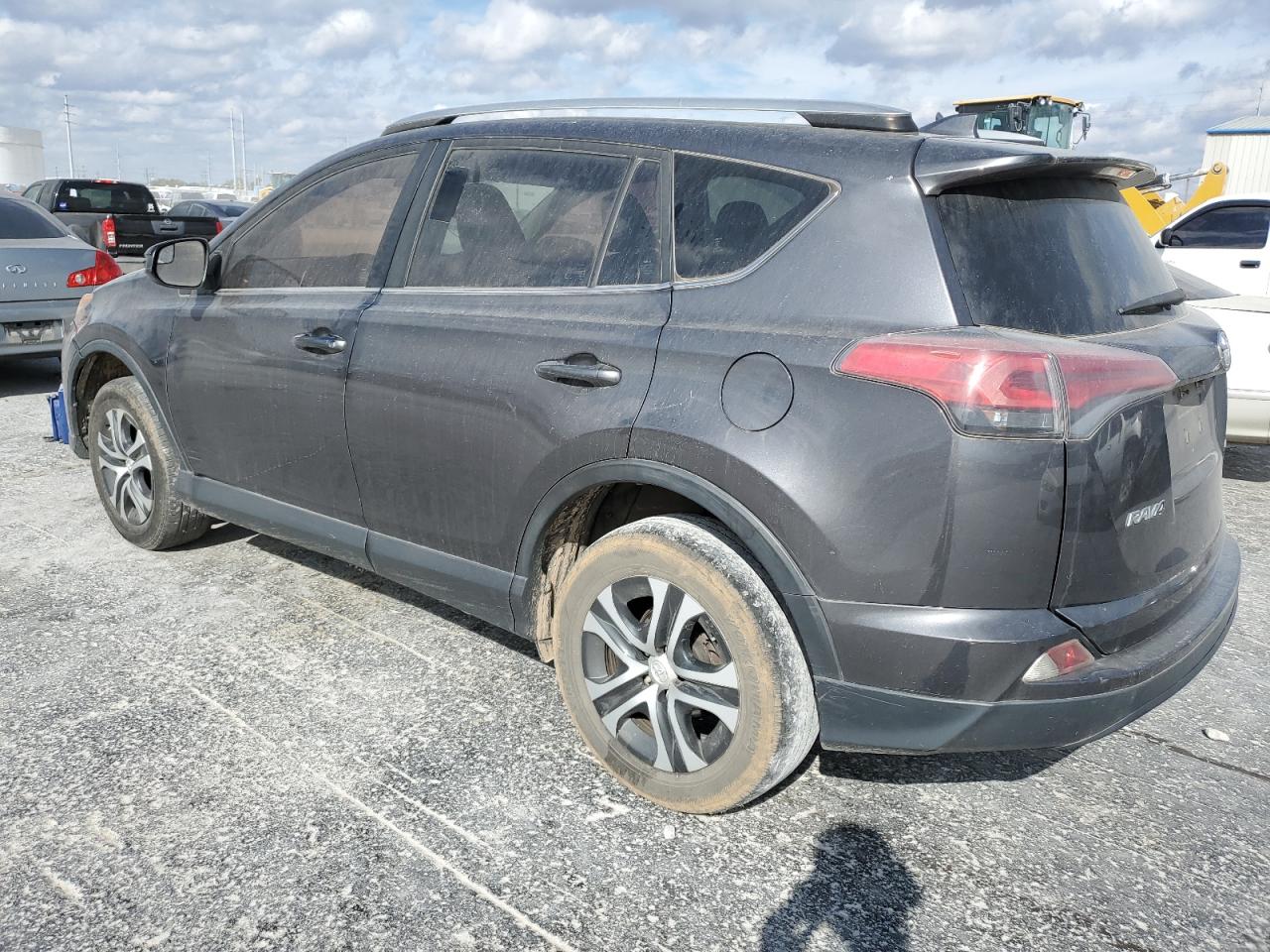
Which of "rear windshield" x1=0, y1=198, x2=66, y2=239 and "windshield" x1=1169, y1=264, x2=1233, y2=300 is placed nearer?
"windshield" x1=1169, y1=264, x2=1233, y2=300

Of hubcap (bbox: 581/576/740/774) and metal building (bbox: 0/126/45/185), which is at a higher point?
metal building (bbox: 0/126/45/185)

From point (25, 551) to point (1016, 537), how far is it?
4.25 meters

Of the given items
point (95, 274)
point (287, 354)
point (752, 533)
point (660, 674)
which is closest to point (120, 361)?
point (287, 354)

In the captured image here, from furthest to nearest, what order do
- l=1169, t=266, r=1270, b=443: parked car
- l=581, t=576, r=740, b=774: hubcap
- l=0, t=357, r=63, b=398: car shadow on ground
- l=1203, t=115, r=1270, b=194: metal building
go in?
l=1203, t=115, r=1270, b=194: metal building
l=0, t=357, r=63, b=398: car shadow on ground
l=1169, t=266, r=1270, b=443: parked car
l=581, t=576, r=740, b=774: hubcap

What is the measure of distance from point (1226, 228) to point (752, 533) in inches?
357

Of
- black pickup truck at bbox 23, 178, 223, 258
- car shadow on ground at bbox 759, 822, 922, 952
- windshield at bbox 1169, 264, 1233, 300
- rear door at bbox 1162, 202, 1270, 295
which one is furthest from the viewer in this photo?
black pickup truck at bbox 23, 178, 223, 258

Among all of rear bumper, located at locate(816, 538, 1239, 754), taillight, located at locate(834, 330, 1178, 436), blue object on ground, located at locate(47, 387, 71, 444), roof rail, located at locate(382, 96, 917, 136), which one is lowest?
blue object on ground, located at locate(47, 387, 71, 444)

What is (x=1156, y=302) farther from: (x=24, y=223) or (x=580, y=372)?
(x=24, y=223)

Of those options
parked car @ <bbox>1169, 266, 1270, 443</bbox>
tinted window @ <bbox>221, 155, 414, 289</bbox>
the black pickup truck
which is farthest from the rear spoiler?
the black pickup truck

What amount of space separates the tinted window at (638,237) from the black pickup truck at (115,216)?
14761mm

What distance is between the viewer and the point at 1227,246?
9305 mm

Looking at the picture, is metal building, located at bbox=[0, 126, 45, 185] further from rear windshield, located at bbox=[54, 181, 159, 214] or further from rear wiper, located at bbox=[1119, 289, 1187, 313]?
rear wiper, located at bbox=[1119, 289, 1187, 313]

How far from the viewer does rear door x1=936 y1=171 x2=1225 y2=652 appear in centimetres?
218

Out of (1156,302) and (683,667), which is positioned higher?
(1156,302)
